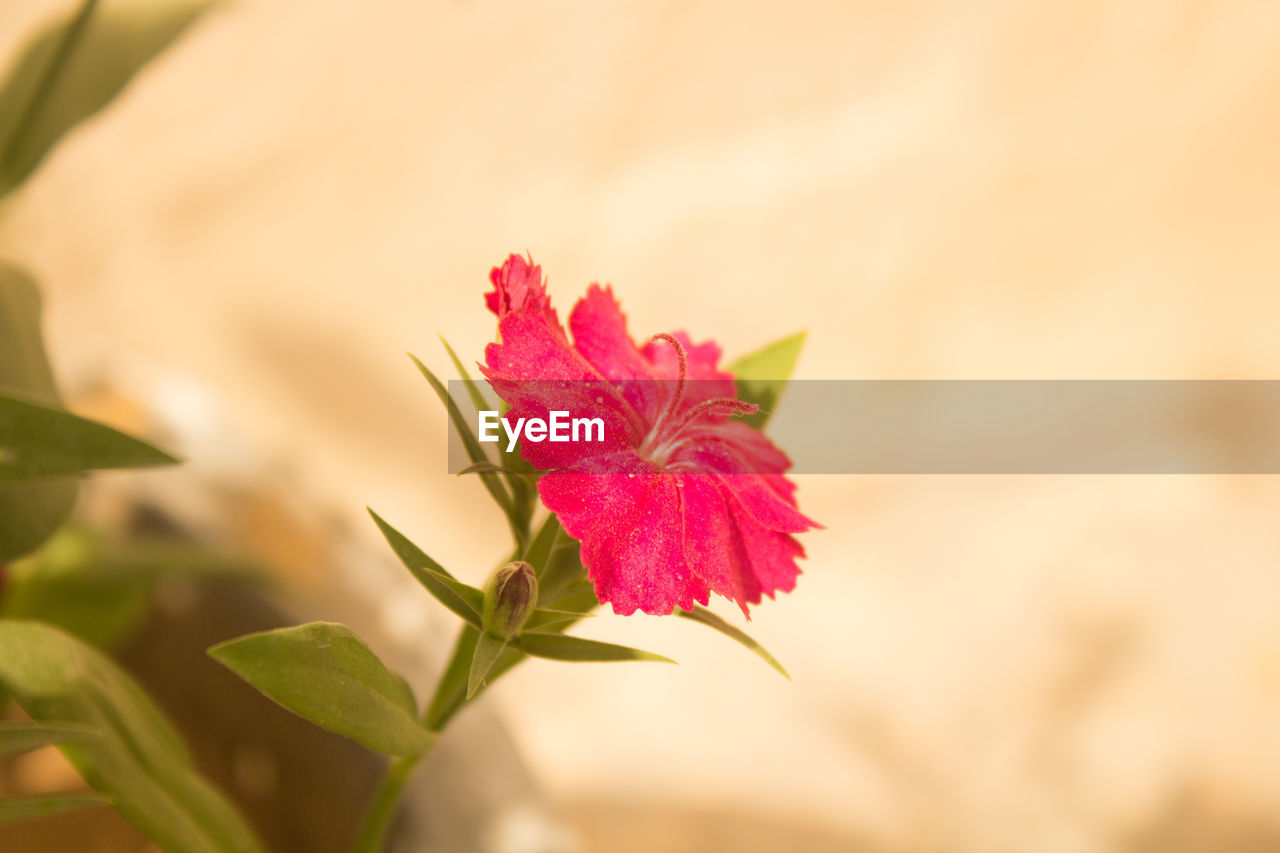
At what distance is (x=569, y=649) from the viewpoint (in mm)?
317

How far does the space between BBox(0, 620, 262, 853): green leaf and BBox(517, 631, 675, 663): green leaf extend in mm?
161

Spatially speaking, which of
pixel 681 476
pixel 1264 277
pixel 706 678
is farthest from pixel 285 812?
pixel 1264 277

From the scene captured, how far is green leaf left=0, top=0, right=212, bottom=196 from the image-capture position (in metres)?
0.50

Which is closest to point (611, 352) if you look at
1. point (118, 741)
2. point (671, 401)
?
point (671, 401)

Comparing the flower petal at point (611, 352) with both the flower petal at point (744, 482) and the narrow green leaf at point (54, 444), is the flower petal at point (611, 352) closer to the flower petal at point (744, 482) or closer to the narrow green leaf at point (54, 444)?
the flower petal at point (744, 482)

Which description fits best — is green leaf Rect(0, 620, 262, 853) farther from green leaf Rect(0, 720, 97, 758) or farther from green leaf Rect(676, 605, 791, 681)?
Result: green leaf Rect(676, 605, 791, 681)

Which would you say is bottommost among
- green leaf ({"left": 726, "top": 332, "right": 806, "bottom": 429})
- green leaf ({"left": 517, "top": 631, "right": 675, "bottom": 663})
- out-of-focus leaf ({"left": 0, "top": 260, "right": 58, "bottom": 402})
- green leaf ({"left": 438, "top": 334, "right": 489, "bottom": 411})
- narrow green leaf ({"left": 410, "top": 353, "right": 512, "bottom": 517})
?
green leaf ({"left": 517, "top": 631, "right": 675, "bottom": 663})

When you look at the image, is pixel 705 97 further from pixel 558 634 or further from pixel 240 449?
pixel 558 634

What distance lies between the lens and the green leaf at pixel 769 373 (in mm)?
401

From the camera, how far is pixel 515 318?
281 mm

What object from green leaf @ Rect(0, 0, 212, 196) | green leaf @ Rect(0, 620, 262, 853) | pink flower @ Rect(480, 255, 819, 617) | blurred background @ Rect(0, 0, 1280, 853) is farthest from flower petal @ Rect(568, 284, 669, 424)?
blurred background @ Rect(0, 0, 1280, 853)

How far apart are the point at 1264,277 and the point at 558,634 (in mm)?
945

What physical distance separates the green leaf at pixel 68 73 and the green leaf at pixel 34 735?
285 millimetres

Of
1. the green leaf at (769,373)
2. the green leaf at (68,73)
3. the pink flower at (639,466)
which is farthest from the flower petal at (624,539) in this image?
the green leaf at (68,73)
